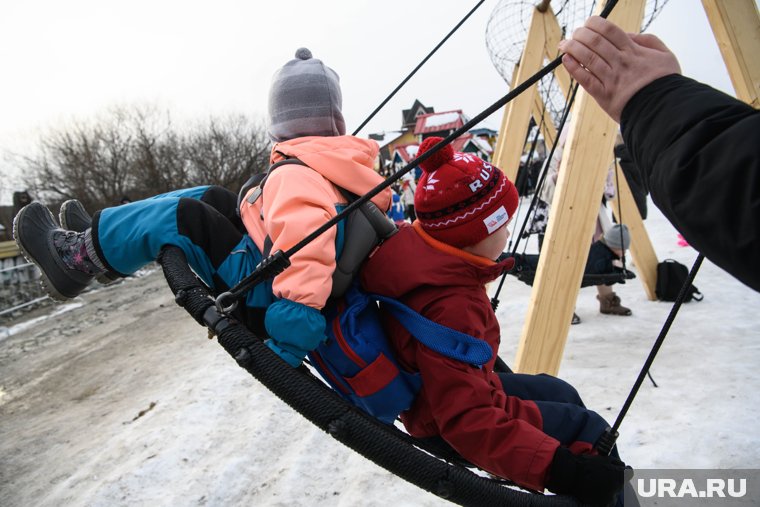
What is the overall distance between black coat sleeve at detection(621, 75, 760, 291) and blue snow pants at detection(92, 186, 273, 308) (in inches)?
44.6

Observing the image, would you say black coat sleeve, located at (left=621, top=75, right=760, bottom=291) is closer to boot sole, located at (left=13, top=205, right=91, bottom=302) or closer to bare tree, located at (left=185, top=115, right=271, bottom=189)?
boot sole, located at (left=13, top=205, right=91, bottom=302)

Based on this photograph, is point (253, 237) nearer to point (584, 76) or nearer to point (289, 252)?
point (289, 252)

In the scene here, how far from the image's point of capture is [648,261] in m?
5.02

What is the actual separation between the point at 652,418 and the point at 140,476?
3.01 m

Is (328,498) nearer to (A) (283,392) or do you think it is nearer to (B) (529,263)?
(A) (283,392)

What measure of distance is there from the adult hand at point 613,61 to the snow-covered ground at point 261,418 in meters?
2.08

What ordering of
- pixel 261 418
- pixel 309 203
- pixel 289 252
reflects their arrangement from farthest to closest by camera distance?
1. pixel 261 418
2. pixel 309 203
3. pixel 289 252

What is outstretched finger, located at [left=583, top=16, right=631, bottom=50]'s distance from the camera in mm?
945

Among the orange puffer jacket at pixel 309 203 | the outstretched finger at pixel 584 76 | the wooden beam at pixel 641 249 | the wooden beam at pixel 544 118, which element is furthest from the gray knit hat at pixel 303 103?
the wooden beam at pixel 544 118

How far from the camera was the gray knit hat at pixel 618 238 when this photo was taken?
12.9ft

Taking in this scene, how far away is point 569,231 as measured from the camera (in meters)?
2.59

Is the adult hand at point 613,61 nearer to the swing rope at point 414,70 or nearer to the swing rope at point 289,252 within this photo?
the swing rope at point 289,252

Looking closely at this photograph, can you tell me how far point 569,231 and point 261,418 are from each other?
2417 mm

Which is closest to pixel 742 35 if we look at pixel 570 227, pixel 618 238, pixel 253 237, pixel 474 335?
pixel 618 238
